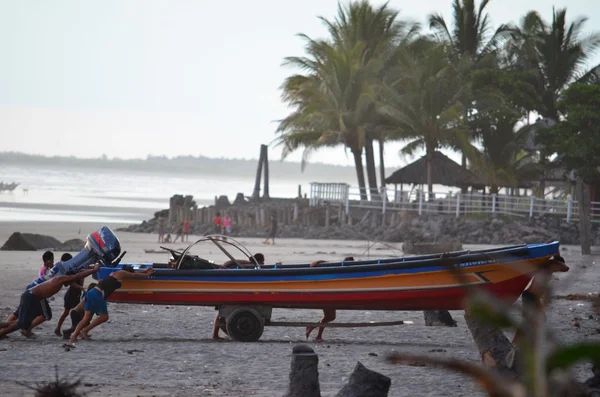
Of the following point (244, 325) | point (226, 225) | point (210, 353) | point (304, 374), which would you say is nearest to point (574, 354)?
point (304, 374)

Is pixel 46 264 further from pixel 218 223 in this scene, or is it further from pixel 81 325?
pixel 218 223

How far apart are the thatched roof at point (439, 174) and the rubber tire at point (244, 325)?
29966 mm

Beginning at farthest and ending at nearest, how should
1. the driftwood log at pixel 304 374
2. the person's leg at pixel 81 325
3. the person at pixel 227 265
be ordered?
the person at pixel 227 265, the person's leg at pixel 81 325, the driftwood log at pixel 304 374

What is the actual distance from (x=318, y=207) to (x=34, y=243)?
15.0 m

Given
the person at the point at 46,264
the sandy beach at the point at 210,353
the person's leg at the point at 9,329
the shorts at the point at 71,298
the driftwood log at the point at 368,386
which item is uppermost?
the person at the point at 46,264

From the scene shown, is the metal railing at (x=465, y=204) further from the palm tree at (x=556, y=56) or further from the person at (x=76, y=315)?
the person at (x=76, y=315)

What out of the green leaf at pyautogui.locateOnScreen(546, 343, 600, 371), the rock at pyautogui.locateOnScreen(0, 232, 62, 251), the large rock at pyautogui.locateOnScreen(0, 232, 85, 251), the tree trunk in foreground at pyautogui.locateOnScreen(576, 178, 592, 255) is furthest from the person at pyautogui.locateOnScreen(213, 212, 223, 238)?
the green leaf at pyautogui.locateOnScreen(546, 343, 600, 371)

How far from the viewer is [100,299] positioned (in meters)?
10.7

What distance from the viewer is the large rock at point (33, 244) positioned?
25.3 meters

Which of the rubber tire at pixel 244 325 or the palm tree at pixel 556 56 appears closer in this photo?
the rubber tire at pixel 244 325

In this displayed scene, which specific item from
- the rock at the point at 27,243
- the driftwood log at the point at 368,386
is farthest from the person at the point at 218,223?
the driftwood log at the point at 368,386

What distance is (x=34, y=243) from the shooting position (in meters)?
25.9

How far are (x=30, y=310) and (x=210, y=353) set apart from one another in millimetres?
2117

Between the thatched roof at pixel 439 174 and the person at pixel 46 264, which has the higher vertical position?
the thatched roof at pixel 439 174
